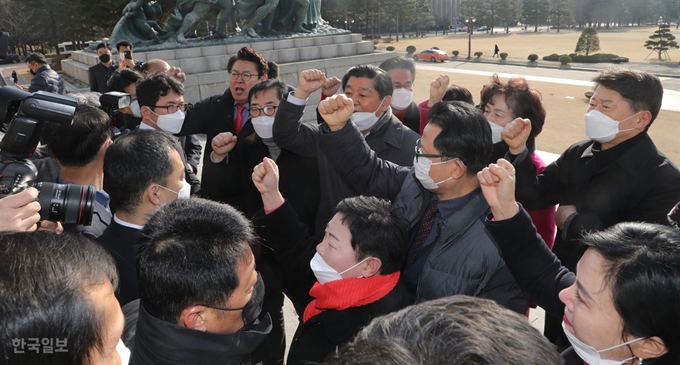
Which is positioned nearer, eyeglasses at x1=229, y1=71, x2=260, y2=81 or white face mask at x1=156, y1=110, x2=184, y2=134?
white face mask at x1=156, y1=110, x2=184, y2=134

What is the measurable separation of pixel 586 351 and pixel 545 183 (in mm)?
1465

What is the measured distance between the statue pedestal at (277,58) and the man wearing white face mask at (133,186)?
840 cm

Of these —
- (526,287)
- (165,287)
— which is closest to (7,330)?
(165,287)

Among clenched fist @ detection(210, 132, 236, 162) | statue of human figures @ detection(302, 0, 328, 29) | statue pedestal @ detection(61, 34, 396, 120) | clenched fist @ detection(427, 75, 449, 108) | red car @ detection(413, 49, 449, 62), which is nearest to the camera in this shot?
clenched fist @ detection(210, 132, 236, 162)

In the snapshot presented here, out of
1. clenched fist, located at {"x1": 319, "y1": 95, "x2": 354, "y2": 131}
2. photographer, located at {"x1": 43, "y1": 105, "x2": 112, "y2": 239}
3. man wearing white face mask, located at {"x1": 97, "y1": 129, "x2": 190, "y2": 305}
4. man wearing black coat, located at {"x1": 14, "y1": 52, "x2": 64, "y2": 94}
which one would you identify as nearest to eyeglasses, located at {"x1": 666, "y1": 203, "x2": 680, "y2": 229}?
clenched fist, located at {"x1": 319, "y1": 95, "x2": 354, "y2": 131}

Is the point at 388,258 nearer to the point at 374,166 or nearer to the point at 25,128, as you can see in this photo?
the point at 374,166

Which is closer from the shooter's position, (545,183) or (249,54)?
(545,183)

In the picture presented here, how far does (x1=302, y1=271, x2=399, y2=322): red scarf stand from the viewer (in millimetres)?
1873

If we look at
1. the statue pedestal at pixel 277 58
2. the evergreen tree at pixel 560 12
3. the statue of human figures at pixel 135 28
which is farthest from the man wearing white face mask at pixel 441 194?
the evergreen tree at pixel 560 12

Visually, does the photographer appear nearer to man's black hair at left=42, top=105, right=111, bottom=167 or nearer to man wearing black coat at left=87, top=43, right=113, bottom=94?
man's black hair at left=42, top=105, right=111, bottom=167

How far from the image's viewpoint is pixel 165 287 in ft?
4.85

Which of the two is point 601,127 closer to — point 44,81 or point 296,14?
point 44,81

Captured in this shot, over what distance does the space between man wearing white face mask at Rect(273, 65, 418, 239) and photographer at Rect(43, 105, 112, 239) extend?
0.92m

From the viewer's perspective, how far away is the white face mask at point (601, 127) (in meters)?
2.65
